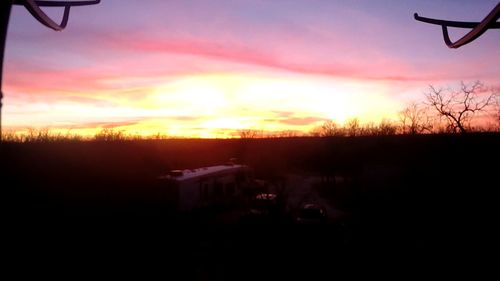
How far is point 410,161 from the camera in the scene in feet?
75.7

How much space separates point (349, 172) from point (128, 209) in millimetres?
27719

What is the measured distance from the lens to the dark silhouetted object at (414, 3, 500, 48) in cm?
337

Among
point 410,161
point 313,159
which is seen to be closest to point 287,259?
point 410,161

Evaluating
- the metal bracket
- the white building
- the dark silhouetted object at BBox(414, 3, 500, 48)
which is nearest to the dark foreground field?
the white building

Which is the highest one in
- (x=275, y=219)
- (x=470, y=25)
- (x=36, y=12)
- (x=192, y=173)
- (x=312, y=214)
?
(x=470, y=25)

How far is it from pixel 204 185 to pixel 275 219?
11.1 metres

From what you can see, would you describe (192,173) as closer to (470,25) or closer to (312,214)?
(312,214)

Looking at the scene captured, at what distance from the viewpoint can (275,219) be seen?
9250mm

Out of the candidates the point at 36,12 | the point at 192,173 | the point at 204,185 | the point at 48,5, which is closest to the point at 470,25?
the point at 36,12

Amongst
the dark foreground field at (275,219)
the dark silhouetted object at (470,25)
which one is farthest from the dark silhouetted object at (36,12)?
the dark foreground field at (275,219)

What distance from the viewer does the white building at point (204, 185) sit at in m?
17.9

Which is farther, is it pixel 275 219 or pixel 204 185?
pixel 204 185

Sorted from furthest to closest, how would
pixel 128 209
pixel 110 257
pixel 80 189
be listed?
pixel 80 189 → pixel 128 209 → pixel 110 257

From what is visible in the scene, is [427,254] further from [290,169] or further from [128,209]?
[290,169]
